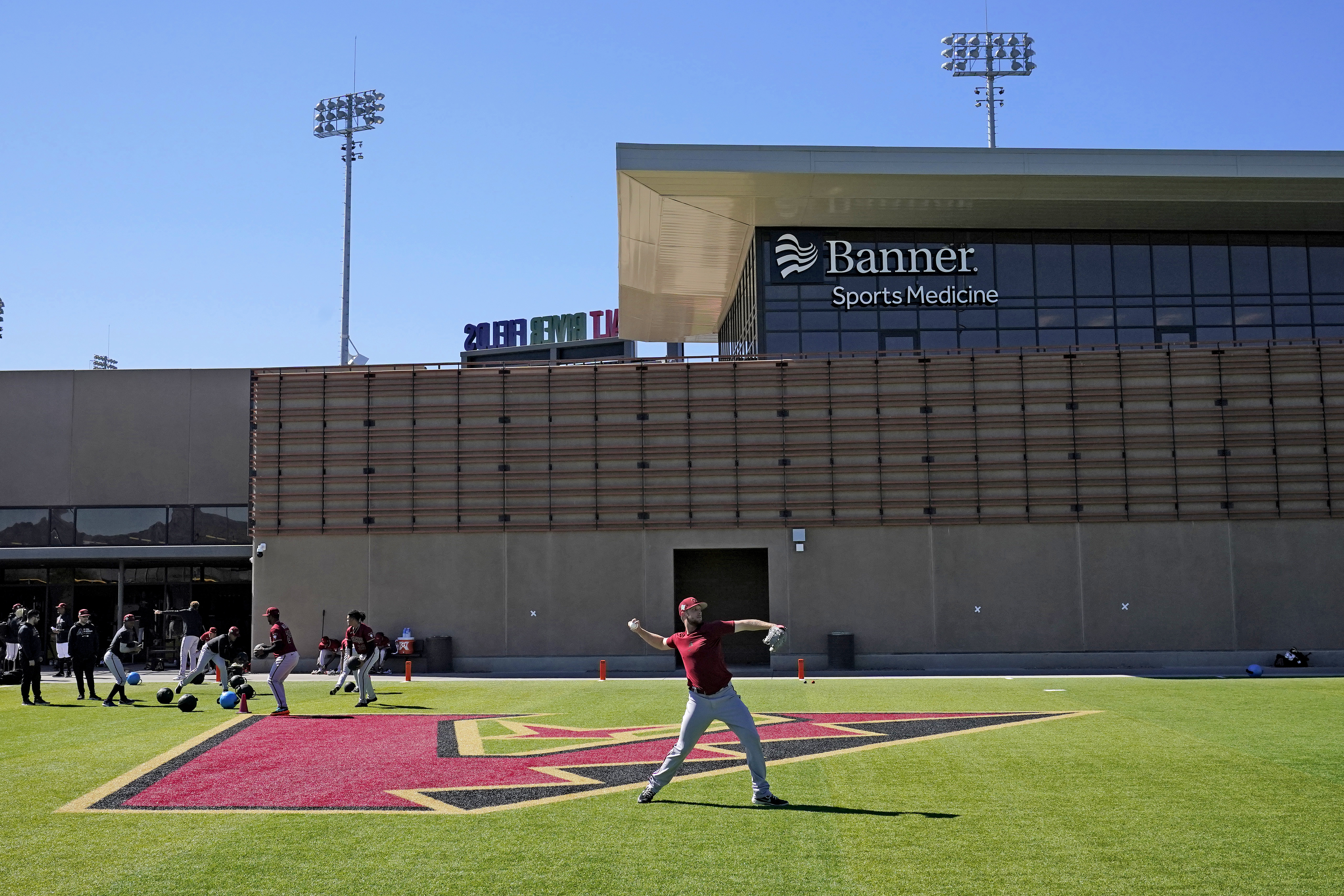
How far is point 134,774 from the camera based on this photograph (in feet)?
45.0

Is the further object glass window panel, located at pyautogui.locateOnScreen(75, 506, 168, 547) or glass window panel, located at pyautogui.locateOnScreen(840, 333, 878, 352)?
glass window panel, located at pyautogui.locateOnScreen(75, 506, 168, 547)

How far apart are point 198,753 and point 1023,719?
12.2 metres

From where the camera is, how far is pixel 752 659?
115 feet

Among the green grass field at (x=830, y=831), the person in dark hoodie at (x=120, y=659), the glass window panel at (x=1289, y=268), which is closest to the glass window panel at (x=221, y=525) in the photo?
the person in dark hoodie at (x=120, y=659)

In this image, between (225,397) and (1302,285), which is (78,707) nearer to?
(225,397)

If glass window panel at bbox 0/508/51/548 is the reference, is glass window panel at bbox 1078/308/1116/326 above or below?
above

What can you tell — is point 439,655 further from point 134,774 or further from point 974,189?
point 974,189

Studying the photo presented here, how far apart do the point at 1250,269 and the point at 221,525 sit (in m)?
33.7

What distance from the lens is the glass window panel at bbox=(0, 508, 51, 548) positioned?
38562mm

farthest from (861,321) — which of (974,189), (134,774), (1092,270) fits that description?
(134,774)

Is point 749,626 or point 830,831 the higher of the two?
point 749,626

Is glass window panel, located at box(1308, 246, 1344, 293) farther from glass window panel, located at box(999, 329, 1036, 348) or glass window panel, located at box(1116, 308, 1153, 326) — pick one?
glass window panel, located at box(999, 329, 1036, 348)

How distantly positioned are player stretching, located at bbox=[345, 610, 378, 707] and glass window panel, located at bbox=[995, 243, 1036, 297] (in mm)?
21888

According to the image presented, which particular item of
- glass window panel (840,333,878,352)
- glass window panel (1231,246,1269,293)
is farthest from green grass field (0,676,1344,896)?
glass window panel (1231,246,1269,293)
